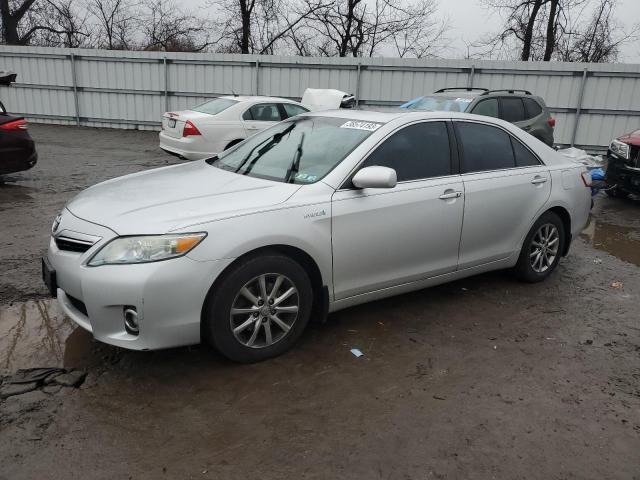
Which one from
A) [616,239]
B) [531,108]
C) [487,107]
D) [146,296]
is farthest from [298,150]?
[531,108]

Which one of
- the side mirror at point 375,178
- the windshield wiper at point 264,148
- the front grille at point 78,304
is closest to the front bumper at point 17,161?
the windshield wiper at point 264,148

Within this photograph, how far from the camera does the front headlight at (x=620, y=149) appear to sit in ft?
27.8

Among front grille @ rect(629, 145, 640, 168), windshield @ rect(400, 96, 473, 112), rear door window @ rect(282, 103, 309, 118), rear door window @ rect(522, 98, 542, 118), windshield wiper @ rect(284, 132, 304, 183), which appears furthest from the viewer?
rear door window @ rect(282, 103, 309, 118)

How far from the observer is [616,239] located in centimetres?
694

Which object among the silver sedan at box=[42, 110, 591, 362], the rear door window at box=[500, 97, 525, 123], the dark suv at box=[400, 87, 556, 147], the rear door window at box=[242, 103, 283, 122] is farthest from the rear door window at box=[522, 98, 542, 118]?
the silver sedan at box=[42, 110, 591, 362]

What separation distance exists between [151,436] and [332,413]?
37.2 inches

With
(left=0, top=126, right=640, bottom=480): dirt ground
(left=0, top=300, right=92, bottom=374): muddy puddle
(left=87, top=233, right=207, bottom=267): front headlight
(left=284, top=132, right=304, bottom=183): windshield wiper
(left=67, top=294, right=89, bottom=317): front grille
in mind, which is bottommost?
(left=0, top=300, right=92, bottom=374): muddy puddle

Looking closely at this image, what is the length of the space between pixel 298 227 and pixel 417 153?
1.26 metres

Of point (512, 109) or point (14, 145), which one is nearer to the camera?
point (14, 145)

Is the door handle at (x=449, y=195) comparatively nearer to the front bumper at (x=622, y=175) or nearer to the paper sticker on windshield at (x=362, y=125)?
the paper sticker on windshield at (x=362, y=125)

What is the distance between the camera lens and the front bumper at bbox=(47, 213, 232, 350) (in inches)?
114

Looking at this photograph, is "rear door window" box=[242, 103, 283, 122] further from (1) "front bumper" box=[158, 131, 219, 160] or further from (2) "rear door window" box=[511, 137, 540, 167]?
(2) "rear door window" box=[511, 137, 540, 167]

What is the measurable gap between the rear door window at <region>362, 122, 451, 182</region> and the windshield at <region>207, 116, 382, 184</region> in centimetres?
17

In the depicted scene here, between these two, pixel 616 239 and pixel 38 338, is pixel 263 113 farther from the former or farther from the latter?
pixel 38 338
